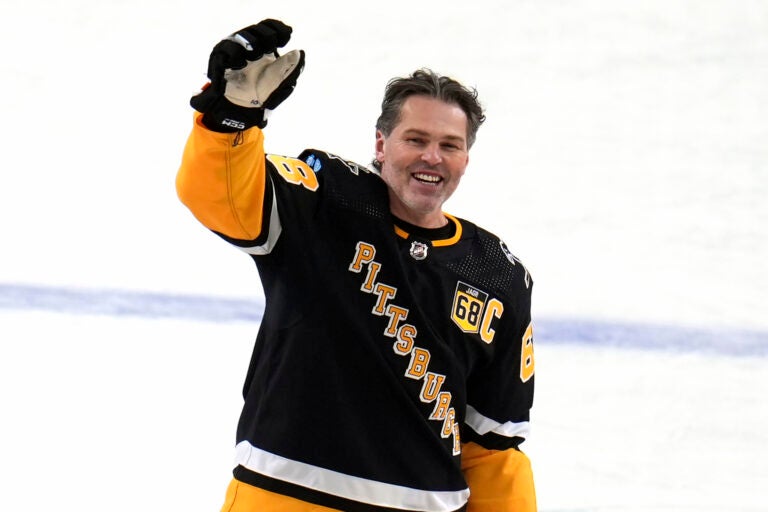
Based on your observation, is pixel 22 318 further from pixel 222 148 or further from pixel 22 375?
pixel 222 148

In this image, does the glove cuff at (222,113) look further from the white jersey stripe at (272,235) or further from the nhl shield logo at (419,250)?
the nhl shield logo at (419,250)

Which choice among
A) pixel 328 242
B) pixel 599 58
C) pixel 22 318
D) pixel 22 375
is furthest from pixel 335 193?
pixel 599 58

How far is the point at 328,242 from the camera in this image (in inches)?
58.9

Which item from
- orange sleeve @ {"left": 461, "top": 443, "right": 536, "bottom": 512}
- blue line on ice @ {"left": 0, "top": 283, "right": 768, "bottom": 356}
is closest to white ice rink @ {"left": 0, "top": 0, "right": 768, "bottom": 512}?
blue line on ice @ {"left": 0, "top": 283, "right": 768, "bottom": 356}

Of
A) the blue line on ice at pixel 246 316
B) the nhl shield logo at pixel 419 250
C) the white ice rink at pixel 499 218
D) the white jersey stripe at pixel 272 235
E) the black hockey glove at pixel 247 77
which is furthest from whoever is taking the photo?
the blue line on ice at pixel 246 316

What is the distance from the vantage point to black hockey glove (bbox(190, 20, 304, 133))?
125 centimetres

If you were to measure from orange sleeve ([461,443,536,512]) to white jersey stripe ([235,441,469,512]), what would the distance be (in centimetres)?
22

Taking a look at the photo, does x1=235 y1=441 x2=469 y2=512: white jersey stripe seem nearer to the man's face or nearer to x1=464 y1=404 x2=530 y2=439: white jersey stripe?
x1=464 y1=404 x2=530 y2=439: white jersey stripe

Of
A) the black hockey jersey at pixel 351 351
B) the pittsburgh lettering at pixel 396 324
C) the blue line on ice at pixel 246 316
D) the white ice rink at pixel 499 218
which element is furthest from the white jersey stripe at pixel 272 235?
the blue line on ice at pixel 246 316

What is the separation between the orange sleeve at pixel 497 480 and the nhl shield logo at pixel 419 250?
324 millimetres

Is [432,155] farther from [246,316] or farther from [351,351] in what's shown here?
[246,316]

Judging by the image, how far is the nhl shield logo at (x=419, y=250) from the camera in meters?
1.56

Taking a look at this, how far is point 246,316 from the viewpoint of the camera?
306cm

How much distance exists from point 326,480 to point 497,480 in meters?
0.33
